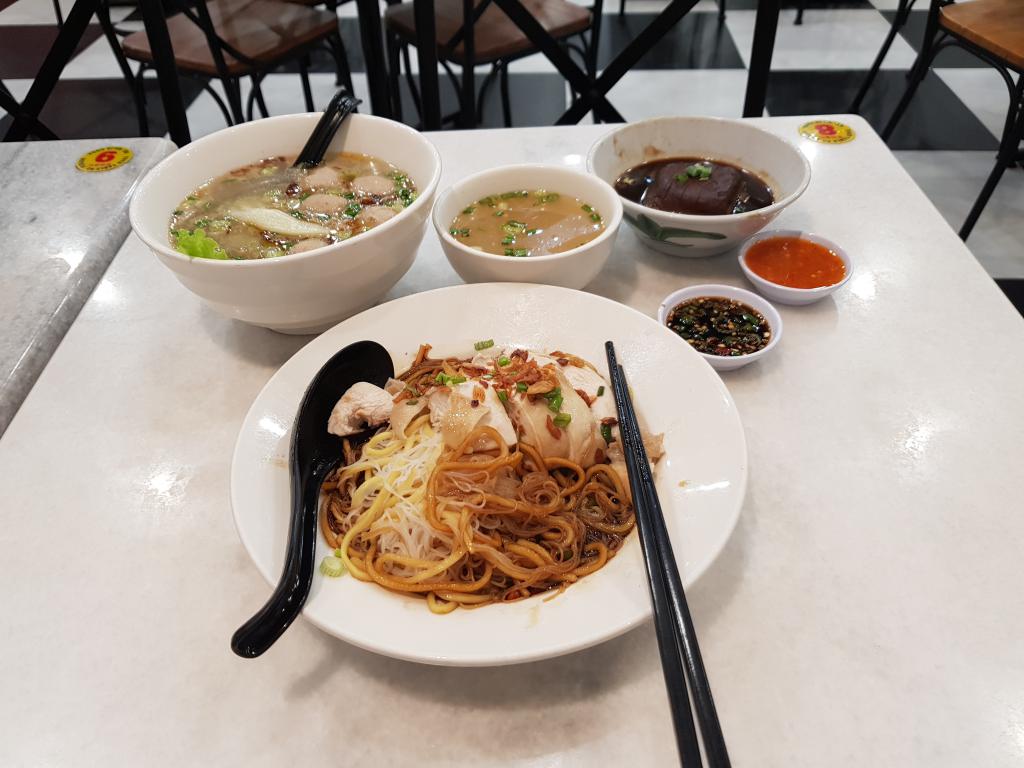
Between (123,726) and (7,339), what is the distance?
34.4 inches

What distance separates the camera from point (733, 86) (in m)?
4.49

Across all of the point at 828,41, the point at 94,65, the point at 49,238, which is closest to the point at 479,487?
the point at 49,238

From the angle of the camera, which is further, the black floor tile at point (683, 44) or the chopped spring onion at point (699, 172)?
the black floor tile at point (683, 44)

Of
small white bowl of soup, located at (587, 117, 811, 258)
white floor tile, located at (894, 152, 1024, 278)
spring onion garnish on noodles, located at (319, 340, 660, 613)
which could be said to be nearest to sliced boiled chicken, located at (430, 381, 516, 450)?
spring onion garnish on noodles, located at (319, 340, 660, 613)

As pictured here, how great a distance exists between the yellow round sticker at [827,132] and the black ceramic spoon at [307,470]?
140 centimetres

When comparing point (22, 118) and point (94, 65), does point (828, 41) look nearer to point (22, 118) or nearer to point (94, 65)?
point (22, 118)

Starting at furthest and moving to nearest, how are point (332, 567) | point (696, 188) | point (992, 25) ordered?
point (992, 25) → point (696, 188) → point (332, 567)

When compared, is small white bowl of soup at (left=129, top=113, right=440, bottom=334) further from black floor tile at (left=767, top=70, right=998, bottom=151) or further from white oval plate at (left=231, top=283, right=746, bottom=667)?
black floor tile at (left=767, top=70, right=998, bottom=151)

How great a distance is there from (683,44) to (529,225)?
14.1 ft

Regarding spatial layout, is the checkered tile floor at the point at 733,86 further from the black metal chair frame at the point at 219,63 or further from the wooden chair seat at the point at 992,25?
the wooden chair seat at the point at 992,25

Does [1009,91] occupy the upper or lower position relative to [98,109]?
upper

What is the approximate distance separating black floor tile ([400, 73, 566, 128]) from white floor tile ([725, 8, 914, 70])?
132cm

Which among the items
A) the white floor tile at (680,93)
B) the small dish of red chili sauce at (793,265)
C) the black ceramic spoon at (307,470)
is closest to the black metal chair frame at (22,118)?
the black ceramic spoon at (307,470)

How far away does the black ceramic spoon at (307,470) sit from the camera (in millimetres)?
791
